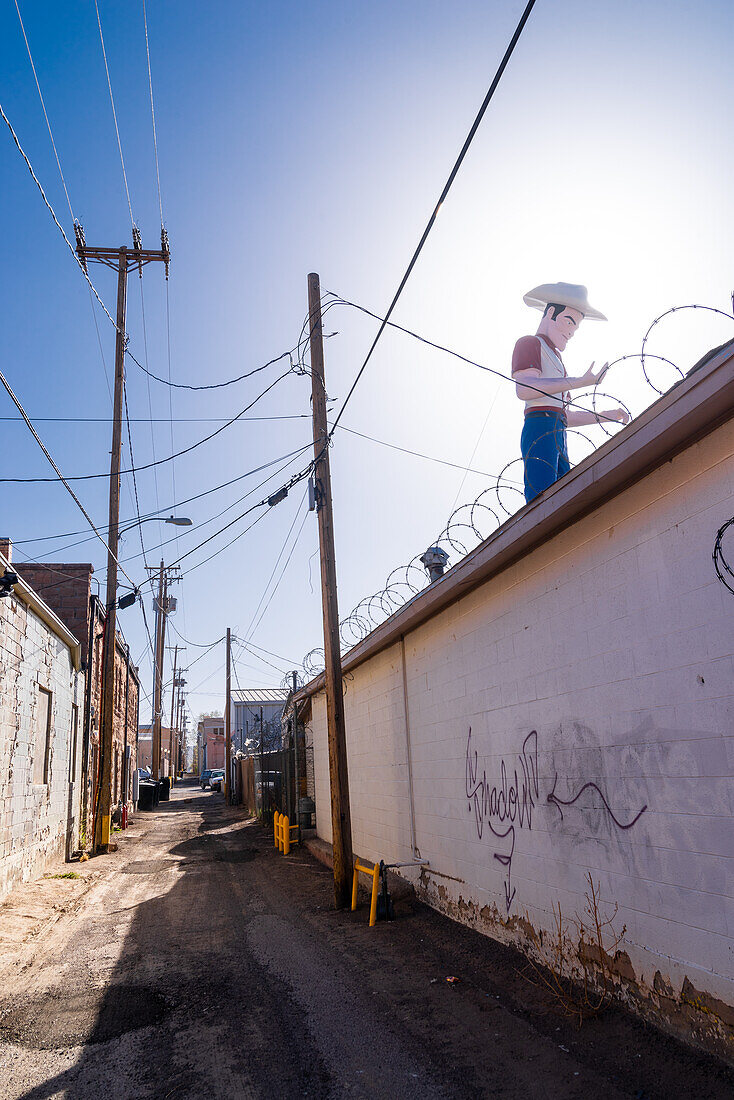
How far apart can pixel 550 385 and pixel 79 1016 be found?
7420 mm

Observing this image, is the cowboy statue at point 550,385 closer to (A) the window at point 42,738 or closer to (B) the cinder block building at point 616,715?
(B) the cinder block building at point 616,715

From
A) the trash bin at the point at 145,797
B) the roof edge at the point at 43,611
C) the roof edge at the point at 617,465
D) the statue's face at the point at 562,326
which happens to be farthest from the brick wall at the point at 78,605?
the trash bin at the point at 145,797

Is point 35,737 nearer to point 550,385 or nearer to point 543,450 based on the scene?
point 543,450

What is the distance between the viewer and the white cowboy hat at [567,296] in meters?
8.61

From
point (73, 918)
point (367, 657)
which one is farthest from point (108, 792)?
point (367, 657)

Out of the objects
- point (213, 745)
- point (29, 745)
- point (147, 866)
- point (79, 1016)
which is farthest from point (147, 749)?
point (79, 1016)

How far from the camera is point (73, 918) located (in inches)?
382

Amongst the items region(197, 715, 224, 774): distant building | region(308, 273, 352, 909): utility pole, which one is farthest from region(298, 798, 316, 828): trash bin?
region(197, 715, 224, 774): distant building

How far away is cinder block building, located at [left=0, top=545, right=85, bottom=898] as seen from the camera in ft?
33.6

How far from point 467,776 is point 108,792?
11.4 m

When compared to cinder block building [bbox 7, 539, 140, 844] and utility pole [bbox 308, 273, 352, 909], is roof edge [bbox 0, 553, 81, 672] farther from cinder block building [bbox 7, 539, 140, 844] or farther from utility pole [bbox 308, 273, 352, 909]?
utility pole [bbox 308, 273, 352, 909]

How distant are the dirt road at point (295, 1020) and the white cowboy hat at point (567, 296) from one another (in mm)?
6987

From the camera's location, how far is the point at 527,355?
8.34m

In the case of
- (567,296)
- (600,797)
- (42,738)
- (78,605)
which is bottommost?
(600,797)
